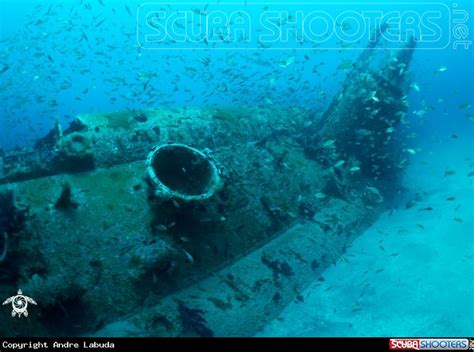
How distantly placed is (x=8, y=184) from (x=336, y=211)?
715 centimetres

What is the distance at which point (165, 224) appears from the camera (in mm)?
6184

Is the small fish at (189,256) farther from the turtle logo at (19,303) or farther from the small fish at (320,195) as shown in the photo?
the small fish at (320,195)

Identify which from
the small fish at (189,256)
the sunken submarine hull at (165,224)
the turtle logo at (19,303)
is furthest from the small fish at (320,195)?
the turtle logo at (19,303)

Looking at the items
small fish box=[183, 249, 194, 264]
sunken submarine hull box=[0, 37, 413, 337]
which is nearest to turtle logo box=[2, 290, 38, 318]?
sunken submarine hull box=[0, 37, 413, 337]

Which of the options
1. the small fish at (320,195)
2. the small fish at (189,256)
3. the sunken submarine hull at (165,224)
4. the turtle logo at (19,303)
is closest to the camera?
the turtle logo at (19,303)

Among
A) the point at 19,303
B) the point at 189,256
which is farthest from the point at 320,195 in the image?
the point at 19,303

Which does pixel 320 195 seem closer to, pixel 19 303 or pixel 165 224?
pixel 165 224


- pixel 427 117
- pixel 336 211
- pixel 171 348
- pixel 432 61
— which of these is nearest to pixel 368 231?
pixel 336 211

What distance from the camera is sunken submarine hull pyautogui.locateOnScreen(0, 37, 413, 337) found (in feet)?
17.5

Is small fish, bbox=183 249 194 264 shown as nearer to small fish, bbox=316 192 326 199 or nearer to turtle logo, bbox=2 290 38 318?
turtle logo, bbox=2 290 38 318

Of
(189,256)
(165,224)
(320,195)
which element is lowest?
(189,256)

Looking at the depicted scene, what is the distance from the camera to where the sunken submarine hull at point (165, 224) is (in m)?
5.32

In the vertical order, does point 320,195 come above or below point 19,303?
above

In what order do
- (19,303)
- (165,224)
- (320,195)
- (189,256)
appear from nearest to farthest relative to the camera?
(19,303) < (189,256) < (165,224) < (320,195)
